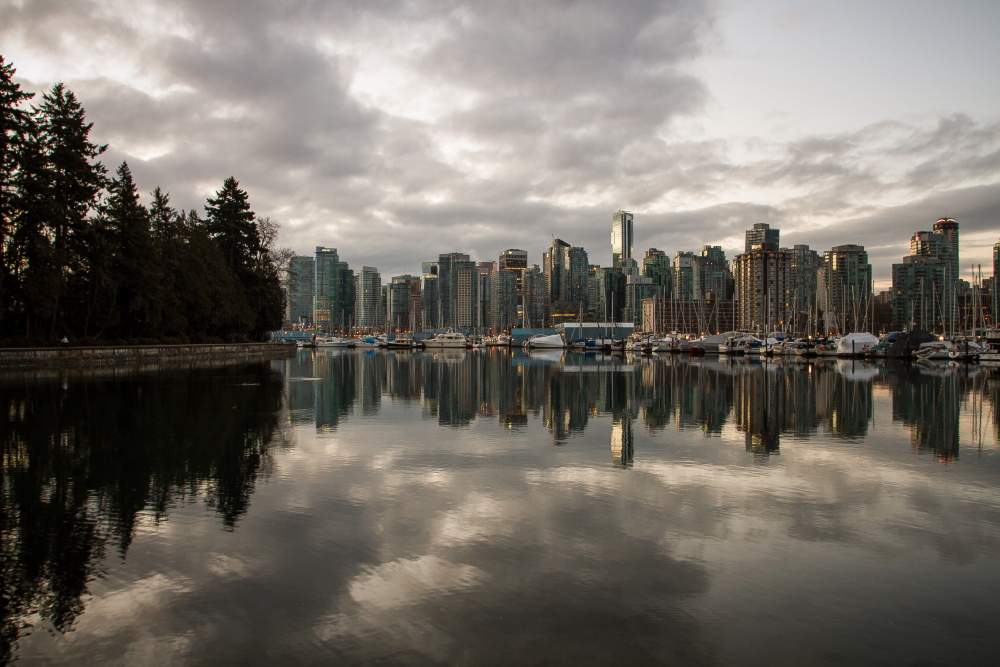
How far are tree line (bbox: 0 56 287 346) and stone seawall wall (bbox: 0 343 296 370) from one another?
2.28m

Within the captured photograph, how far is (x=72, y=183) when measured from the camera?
4412cm

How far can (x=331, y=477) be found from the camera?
11.4m

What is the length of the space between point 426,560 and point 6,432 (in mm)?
13081

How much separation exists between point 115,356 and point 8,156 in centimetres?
1348

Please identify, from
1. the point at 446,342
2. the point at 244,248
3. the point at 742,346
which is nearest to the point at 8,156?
the point at 244,248

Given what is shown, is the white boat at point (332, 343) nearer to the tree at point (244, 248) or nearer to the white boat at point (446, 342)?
the white boat at point (446, 342)

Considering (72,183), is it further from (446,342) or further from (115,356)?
(446,342)

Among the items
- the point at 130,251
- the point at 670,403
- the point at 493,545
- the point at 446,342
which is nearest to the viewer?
the point at 493,545

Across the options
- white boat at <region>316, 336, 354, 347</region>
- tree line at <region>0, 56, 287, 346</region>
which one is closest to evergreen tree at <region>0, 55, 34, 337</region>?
tree line at <region>0, 56, 287, 346</region>

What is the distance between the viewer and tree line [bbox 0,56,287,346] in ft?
131

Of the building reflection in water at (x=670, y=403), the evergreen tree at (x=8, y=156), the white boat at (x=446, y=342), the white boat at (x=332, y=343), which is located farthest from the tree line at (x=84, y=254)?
the white boat at (x=332, y=343)

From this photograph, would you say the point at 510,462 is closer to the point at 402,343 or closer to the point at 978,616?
the point at 978,616

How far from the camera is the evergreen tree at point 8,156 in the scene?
38.6 metres

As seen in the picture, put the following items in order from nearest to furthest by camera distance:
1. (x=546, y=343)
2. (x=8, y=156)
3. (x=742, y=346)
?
1. (x=8, y=156)
2. (x=742, y=346)
3. (x=546, y=343)
